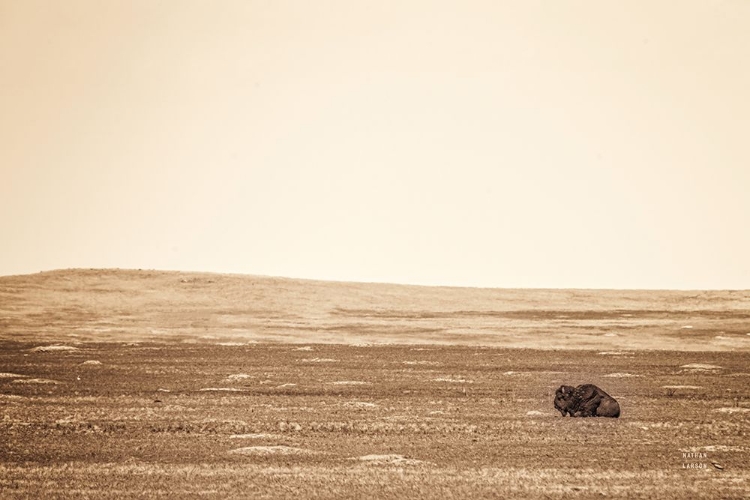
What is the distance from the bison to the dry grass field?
0.25 metres

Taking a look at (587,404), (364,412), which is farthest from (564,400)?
(364,412)

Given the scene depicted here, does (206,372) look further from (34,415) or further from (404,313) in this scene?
(404,313)

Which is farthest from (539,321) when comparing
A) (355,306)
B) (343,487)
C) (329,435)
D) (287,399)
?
(343,487)

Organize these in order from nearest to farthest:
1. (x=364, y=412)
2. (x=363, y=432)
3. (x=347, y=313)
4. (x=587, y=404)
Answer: (x=363, y=432) < (x=587, y=404) < (x=364, y=412) < (x=347, y=313)

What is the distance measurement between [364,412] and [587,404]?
13.8ft

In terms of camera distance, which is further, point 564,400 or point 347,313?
point 347,313

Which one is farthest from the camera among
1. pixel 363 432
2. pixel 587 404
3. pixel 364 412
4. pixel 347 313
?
pixel 347 313

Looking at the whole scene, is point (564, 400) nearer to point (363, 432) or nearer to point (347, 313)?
point (363, 432)

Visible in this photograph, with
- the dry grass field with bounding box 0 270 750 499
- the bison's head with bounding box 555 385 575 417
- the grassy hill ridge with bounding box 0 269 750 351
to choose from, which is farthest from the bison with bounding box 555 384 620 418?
the grassy hill ridge with bounding box 0 269 750 351

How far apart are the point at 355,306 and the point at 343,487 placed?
1693 inches

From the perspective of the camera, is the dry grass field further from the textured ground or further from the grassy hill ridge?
the grassy hill ridge

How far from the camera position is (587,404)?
47.2 ft

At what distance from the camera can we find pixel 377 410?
50.8 feet

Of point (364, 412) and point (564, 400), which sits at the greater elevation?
point (564, 400)
